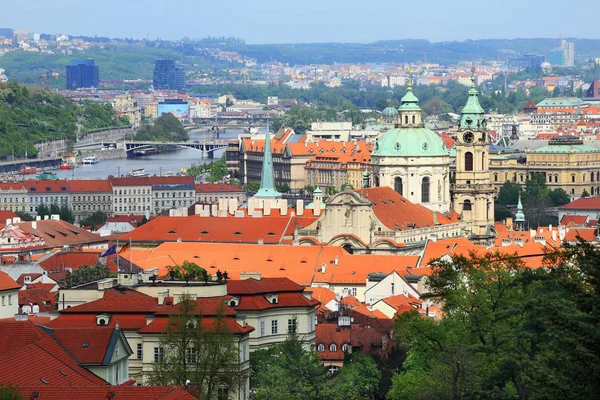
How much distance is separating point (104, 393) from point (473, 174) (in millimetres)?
49416

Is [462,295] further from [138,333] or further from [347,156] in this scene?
[347,156]

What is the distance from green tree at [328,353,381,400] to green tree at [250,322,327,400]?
56cm

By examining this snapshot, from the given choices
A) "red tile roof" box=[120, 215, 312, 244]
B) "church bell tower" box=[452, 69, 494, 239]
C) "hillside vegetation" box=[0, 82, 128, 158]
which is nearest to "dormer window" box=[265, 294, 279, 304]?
"red tile roof" box=[120, 215, 312, 244]

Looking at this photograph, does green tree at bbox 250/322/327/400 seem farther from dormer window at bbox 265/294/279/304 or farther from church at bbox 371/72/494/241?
church at bbox 371/72/494/241

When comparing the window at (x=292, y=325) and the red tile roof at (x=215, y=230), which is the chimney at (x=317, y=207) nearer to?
the red tile roof at (x=215, y=230)

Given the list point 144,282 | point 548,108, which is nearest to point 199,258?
point 144,282

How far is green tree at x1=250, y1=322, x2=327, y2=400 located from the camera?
1316 inches

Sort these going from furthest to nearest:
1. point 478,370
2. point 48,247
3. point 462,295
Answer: point 48,247 < point 462,295 < point 478,370

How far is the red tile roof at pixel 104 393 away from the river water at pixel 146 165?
103 m

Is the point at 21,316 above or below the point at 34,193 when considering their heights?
above

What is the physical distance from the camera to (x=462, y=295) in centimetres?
3622

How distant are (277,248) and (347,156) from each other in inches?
2198

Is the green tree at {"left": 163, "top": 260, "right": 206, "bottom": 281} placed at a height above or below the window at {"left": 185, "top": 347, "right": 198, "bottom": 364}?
below

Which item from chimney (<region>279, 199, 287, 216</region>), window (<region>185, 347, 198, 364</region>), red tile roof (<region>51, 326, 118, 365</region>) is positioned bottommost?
chimney (<region>279, 199, 287, 216</region>)
